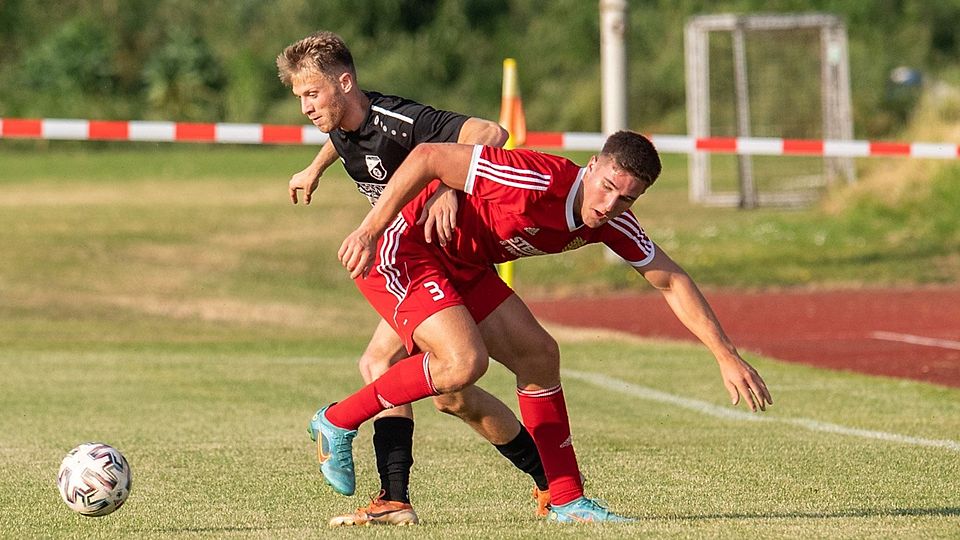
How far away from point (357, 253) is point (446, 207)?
59 centimetres

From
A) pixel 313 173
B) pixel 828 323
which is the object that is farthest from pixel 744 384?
pixel 828 323

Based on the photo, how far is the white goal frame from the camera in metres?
29.1

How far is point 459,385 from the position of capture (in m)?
6.61

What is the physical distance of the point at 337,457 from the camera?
6.75m

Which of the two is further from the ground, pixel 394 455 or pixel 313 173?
pixel 313 173

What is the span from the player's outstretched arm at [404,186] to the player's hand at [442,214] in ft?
0.50

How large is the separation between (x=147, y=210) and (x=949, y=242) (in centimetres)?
1314

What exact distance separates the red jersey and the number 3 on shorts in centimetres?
17

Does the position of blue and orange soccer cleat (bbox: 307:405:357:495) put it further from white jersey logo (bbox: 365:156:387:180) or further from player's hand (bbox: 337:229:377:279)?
white jersey logo (bbox: 365:156:387:180)

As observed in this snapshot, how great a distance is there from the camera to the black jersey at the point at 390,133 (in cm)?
720

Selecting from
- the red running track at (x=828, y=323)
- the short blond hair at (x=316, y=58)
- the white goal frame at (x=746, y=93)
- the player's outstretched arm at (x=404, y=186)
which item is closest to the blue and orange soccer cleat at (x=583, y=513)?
the player's outstretched arm at (x=404, y=186)

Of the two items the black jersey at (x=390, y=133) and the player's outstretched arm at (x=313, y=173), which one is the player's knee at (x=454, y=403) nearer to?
the black jersey at (x=390, y=133)

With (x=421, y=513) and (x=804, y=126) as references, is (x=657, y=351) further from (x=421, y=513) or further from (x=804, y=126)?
(x=804, y=126)

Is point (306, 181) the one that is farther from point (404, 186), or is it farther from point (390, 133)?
point (404, 186)
